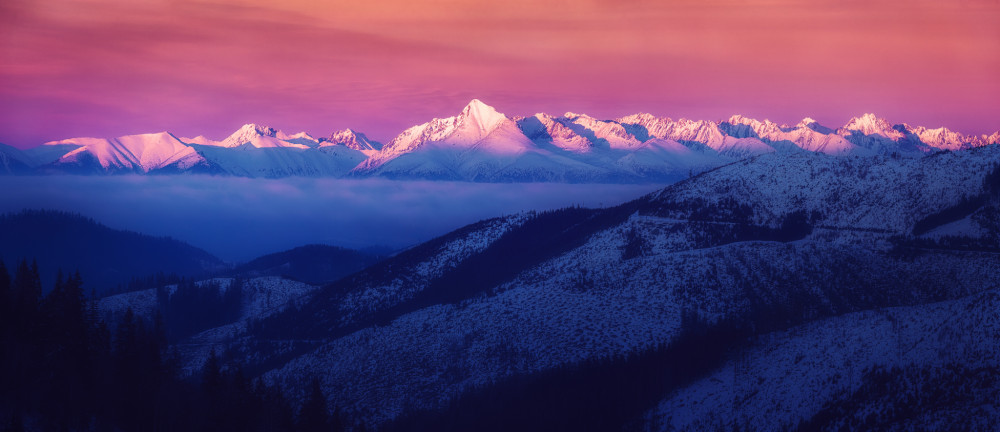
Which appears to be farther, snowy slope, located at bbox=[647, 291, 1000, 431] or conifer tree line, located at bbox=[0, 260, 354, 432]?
snowy slope, located at bbox=[647, 291, 1000, 431]

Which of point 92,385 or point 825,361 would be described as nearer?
point 92,385

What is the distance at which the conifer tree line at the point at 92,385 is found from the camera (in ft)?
369

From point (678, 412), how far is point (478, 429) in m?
33.4

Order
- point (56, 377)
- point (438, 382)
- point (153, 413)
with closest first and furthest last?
1. point (56, 377)
2. point (153, 413)
3. point (438, 382)

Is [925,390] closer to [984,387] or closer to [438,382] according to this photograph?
[984,387]

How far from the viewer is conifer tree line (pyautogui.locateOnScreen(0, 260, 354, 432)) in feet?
369

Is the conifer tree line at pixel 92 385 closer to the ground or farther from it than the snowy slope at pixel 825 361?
farther from it

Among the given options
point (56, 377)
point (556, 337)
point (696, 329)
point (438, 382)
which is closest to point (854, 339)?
point (696, 329)

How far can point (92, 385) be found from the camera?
120m

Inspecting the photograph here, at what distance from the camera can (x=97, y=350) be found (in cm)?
12850

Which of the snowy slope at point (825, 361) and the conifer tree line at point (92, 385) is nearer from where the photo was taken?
the conifer tree line at point (92, 385)

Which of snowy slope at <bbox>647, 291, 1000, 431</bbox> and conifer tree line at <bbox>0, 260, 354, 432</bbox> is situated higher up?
conifer tree line at <bbox>0, 260, 354, 432</bbox>

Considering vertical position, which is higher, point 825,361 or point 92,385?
point 92,385

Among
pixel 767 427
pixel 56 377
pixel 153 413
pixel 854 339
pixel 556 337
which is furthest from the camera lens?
pixel 556 337
